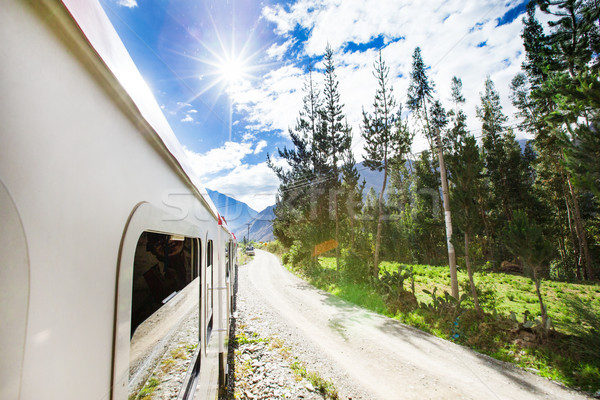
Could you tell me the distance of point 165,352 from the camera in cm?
143

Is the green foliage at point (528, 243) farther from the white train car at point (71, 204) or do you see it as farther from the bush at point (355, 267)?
the white train car at point (71, 204)

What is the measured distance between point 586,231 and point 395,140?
21.4 m

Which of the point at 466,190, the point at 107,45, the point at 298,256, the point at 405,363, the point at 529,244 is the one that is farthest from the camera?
the point at 298,256

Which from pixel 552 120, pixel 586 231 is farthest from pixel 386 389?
pixel 586 231

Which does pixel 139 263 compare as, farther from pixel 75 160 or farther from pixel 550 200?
pixel 550 200

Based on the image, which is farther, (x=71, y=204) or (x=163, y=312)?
(x=163, y=312)

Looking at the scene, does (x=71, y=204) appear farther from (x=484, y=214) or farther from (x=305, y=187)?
(x=484, y=214)

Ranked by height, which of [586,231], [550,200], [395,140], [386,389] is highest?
[395,140]

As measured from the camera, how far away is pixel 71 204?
63cm

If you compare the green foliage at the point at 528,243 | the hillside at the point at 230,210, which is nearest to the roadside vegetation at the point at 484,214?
the green foliage at the point at 528,243

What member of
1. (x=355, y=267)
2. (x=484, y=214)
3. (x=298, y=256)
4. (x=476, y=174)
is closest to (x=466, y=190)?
(x=476, y=174)

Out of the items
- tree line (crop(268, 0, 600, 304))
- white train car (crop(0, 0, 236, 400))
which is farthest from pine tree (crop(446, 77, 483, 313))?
white train car (crop(0, 0, 236, 400))

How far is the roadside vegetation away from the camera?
5.60 meters

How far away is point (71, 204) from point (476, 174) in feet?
30.7
